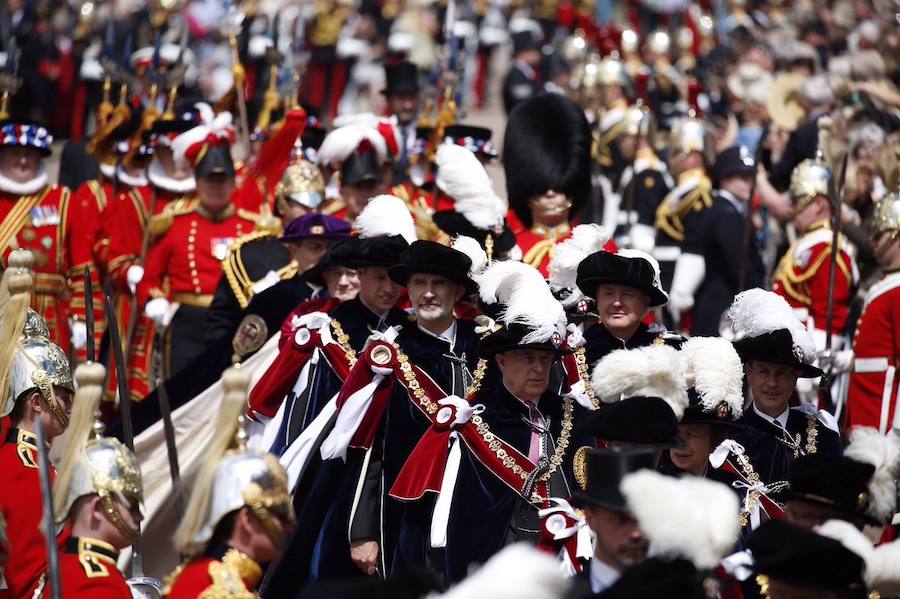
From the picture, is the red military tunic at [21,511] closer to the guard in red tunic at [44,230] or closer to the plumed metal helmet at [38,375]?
the plumed metal helmet at [38,375]

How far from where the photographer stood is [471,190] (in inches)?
340

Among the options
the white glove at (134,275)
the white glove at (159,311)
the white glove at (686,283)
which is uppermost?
the white glove at (134,275)

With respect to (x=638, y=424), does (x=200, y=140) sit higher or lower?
higher

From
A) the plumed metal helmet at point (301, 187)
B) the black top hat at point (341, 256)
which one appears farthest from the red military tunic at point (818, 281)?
the black top hat at point (341, 256)

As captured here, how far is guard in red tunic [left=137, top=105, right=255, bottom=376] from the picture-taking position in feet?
35.0

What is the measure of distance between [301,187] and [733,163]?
3.52 meters

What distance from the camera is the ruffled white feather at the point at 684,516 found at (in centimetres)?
459

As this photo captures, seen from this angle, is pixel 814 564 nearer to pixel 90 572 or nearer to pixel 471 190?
pixel 90 572

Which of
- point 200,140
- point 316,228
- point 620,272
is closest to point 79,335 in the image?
point 200,140

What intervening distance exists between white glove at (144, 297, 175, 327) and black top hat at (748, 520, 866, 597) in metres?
6.25

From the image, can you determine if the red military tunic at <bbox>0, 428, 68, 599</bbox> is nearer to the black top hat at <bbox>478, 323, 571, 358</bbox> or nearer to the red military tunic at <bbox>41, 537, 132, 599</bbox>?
the red military tunic at <bbox>41, 537, 132, 599</bbox>

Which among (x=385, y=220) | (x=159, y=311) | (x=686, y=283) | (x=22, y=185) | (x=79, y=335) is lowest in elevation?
(x=686, y=283)

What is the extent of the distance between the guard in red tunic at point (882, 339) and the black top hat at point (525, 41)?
1204 cm

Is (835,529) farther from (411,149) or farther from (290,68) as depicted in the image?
(290,68)
